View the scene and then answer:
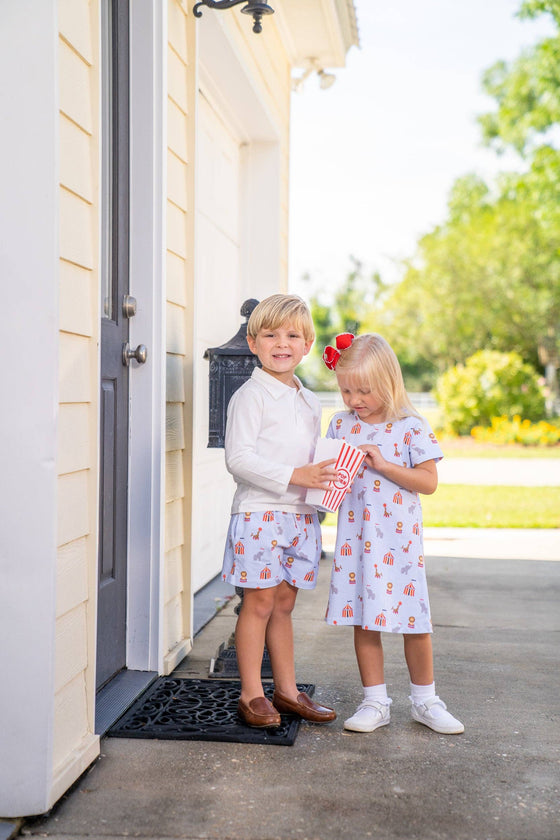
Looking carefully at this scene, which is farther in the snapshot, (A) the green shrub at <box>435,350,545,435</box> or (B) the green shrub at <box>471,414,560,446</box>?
(A) the green shrub at <box>435,350,545,435</box>

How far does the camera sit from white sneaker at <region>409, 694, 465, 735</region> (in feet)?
8.99

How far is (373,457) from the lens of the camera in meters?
2.74

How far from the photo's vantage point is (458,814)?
7.15 feet

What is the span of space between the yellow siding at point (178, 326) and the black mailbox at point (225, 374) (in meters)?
0.18

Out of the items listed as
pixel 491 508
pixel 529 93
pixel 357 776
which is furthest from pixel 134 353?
pixel 529 93

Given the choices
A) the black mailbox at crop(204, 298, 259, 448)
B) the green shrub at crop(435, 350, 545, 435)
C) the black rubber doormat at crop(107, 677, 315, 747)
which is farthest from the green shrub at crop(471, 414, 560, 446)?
the black rubber doormat at crop(107, 677, 315, 747)

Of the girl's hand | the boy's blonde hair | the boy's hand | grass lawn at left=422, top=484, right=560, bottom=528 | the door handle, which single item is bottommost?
grass lawn at left=422, top=484, right=560, bottom=528

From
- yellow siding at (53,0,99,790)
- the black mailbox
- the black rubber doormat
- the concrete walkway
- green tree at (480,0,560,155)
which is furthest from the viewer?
green tree at (480,0,560,155)

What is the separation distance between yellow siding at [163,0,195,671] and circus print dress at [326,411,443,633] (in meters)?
0.82

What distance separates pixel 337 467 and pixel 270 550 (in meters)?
0.34

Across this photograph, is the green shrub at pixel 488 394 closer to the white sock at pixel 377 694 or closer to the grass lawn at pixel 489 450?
the grass lawn at pixel 489 450

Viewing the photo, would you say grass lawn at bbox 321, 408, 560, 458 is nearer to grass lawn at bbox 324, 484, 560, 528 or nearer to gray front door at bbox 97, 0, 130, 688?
grass lawn at bbox 324, 484, 560, 528

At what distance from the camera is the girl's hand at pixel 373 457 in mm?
2732

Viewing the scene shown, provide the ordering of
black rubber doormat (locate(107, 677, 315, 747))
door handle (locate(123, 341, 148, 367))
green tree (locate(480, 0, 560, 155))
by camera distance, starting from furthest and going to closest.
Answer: green tree (locate(480, 0, 560, 155)) < door handle (locate(123, 341, 148, 367)) < black rubber doormat (locate(107, 677, 315, 747))
